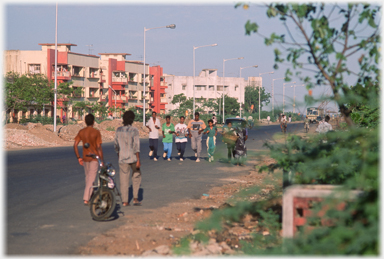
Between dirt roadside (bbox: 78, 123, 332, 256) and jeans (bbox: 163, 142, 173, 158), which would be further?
jeans (bbox: 163, 142, 173, 158)

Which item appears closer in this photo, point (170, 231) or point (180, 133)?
point (170, 231)

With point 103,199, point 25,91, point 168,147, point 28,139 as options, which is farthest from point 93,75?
point 103,199

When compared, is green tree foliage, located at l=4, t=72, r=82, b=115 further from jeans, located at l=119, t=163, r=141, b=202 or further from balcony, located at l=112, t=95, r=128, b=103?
jeans, located at l=119, t=163, r=141, b=202

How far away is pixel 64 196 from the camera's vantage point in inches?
422

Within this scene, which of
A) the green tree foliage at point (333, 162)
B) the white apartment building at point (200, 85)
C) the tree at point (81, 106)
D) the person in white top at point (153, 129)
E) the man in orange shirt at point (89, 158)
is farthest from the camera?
the white apartment building at point (200, 85)

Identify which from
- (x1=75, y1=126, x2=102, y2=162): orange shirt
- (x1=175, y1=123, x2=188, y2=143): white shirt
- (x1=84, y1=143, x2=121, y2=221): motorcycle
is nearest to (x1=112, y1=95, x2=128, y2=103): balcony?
(x1=175, y1=123, x2=188, y2=143): white shirt

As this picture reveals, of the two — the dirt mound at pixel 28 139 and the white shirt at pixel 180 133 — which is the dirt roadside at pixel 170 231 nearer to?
the white shirt at pixel 180 133

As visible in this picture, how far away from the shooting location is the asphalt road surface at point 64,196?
691 centimetres

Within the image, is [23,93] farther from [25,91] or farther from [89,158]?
[89,158]

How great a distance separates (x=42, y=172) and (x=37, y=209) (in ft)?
20.8

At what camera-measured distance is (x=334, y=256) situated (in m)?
4.07

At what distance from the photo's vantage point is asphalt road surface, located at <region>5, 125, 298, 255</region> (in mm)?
6906

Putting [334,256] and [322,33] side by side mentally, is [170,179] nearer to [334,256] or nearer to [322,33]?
[322,33]

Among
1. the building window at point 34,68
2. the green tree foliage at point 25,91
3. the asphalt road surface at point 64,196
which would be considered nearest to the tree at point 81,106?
the green tree foliage at point 25,91
